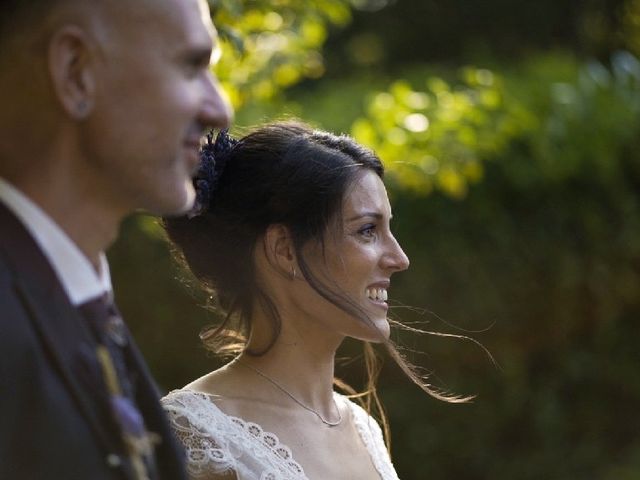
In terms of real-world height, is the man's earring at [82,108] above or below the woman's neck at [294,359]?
above

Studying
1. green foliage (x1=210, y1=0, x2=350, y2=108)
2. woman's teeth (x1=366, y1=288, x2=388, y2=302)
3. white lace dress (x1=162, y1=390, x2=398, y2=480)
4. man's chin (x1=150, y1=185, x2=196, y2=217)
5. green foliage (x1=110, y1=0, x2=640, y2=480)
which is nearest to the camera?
man's chin (x1=150, y1=185, x2=196, y2=217)

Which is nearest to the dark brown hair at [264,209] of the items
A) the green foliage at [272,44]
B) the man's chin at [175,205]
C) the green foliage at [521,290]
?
the green foliage at [272,44]

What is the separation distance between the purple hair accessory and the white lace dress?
48 centimetres

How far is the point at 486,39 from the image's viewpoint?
11.8m

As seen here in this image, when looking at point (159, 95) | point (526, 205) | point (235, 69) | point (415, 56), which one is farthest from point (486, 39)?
point (159, 95)

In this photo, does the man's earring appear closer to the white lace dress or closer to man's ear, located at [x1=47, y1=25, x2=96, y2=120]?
man's ear, located at [x1=47, y1=25, x2=96, y2=120]

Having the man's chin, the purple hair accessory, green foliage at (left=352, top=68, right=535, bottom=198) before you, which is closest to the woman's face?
the purple hair accessory

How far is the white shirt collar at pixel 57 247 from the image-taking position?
1533 millimetres

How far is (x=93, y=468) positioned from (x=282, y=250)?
1.71 m

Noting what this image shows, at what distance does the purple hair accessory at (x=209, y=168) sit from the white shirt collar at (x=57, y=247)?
153 cm

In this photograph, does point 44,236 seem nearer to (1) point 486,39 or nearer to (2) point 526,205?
(2) point 526,205

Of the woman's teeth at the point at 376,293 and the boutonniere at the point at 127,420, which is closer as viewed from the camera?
the boutonniere at the point at 127,420

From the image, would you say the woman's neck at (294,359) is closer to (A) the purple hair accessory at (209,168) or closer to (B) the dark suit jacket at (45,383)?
(A) the purple hair accessory at (209,168)

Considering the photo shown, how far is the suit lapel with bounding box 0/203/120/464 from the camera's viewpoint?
152 centimetres
